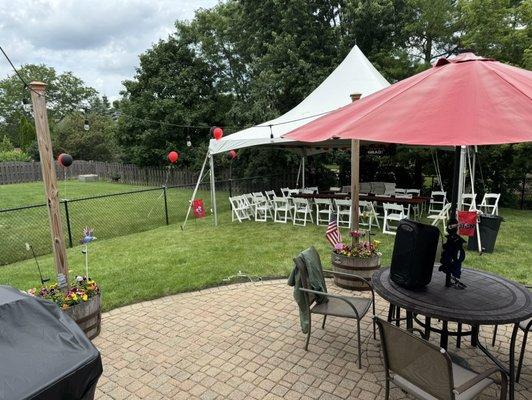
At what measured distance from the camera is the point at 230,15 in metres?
21.0

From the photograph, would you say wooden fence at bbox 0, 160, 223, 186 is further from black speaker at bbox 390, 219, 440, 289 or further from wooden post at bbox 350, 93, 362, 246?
black speaker at bbox 390, 219, 440, 289

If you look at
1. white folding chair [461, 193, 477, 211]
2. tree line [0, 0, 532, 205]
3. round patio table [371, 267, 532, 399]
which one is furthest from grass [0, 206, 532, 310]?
round patio table [371, 267, 532, 399]

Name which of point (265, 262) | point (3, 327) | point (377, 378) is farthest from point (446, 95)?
point (265, 262)

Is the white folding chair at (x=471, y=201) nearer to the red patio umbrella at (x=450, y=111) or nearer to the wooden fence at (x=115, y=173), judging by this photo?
the red patio umbrella at (x=450, y=111)

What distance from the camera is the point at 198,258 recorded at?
24.2 feet

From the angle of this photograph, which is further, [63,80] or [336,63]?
[63,80]

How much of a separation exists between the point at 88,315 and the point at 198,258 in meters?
3.32

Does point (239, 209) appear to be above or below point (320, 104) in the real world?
below

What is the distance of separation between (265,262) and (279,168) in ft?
35.3

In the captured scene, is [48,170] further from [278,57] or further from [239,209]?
[278,57]

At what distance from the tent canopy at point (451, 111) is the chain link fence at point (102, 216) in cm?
744

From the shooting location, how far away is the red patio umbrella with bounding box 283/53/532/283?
2062mm

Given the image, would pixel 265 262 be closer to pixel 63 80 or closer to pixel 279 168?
pixel 279 168

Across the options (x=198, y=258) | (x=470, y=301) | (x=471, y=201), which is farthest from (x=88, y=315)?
(x=471, y=201)
